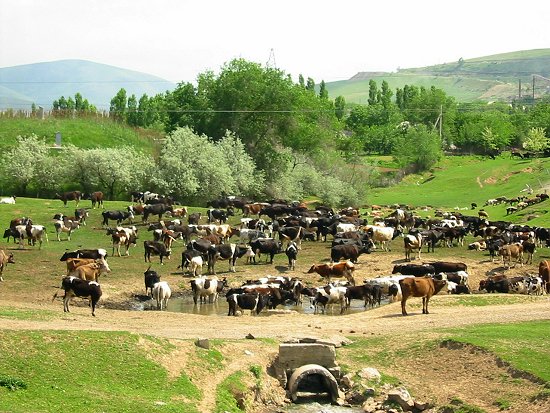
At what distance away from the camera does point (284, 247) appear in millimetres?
50875

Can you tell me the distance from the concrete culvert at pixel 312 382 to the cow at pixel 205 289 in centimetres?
1244

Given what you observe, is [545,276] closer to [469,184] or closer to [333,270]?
[333,270]

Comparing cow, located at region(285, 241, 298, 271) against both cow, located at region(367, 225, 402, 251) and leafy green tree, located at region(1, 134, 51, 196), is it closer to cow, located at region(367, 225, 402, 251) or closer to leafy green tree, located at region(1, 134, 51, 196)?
cow, located at region(367, 225, 402, 251)

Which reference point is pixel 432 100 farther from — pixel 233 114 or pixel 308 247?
pixel 308 247

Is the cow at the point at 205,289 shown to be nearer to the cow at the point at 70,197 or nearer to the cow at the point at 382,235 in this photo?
the cow at the point at 382,235

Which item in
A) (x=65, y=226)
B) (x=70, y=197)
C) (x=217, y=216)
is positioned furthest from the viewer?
(x=70, y=197)

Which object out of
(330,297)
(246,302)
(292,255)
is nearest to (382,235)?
(292,255)

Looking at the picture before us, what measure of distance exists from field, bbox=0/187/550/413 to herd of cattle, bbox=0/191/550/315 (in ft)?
4.85

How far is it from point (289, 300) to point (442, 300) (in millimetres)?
6532

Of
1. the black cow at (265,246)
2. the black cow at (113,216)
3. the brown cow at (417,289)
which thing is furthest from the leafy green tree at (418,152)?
the brown cow at (417,289)

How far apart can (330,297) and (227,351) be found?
11220mm

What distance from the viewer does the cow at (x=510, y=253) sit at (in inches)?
1800

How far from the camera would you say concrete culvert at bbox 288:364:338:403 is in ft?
81.5

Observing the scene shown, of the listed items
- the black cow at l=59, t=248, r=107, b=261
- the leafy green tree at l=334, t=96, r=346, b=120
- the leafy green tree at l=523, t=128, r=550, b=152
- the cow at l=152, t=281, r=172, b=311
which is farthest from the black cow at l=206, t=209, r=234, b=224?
the leafy green tree at l=334, t=96, r=346, b=120
